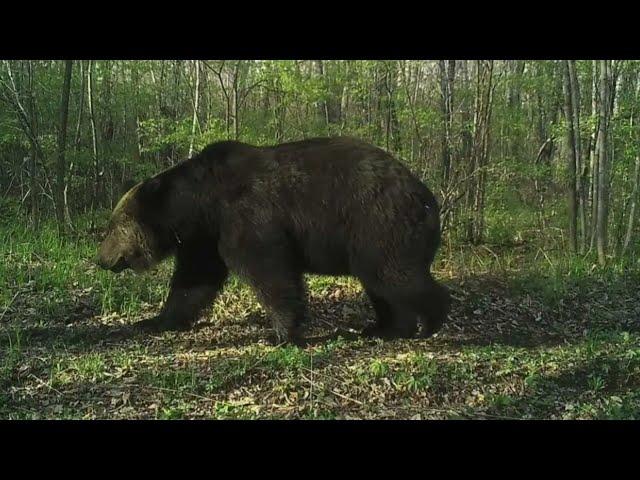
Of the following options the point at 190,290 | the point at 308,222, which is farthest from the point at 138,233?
the point at 308,222

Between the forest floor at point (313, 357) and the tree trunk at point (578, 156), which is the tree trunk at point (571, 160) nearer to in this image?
the tree trunk at point (578, 156)

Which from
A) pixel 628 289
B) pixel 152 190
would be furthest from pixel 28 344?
pixel 628 289

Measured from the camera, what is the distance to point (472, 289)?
9602mm

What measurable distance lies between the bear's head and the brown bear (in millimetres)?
42

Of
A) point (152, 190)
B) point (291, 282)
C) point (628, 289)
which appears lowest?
point (628, 289)

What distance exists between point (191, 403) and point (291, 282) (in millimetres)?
2110

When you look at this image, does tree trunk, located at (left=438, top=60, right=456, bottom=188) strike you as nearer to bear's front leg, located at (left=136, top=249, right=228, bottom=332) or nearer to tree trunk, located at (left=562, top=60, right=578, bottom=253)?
tree trunk, located at (left=562, top=60, right=578, bottom=253)

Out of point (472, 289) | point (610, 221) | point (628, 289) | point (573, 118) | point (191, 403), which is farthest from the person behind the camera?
point (610, 221)

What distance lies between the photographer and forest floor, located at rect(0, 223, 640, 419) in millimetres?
5297

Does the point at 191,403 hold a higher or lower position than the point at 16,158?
lower

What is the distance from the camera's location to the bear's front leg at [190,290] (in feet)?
25.0

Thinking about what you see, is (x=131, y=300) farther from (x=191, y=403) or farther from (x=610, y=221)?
(x=610, y=221)

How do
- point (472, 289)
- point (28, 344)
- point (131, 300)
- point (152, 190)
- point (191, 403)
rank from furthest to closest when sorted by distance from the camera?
point (472, 289)
point (131, 300)
point (152, 190)
point (28, 344)
point (191, 403)

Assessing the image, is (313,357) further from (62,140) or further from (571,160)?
(571,160)
